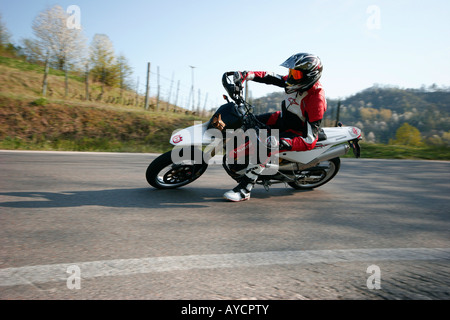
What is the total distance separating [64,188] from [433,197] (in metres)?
5.34

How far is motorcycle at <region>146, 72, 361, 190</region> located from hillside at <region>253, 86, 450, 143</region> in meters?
→ 43.9

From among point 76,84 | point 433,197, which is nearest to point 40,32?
point 76,84

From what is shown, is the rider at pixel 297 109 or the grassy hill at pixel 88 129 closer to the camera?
the rider at pixel 297 109

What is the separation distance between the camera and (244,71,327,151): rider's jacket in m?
4.42

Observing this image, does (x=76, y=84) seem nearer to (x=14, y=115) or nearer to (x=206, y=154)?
(x=14, y=115)

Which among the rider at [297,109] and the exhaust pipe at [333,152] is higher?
the rider at [297,109]

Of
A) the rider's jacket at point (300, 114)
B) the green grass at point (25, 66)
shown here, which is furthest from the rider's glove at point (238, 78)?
the green grass at point (25, 66)

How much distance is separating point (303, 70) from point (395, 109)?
87380 mm

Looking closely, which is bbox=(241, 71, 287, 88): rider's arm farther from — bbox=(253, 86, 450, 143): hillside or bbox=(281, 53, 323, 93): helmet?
bbox=(253, 86, 450, 143): hillside

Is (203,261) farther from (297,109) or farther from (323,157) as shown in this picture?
(323,157)

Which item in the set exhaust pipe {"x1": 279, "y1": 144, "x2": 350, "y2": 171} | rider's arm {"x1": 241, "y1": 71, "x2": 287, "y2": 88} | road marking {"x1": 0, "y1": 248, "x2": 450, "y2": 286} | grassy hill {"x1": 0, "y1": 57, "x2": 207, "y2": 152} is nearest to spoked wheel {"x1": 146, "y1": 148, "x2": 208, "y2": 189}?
exhaust pipe {"x1": 279, "y1": 144, "x2": 350, "y2": 171}

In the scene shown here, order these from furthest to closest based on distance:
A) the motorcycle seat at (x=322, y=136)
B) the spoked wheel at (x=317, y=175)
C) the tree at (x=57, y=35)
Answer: the tree at (x=57, y=35) → the spoked wheel at (x=317, y=175) → the motorcycle seat at (x=322, y=136)

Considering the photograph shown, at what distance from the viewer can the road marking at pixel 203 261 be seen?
80.0 inches

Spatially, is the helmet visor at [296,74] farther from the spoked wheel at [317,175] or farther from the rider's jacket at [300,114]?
the spoked wheel at [317,175]
